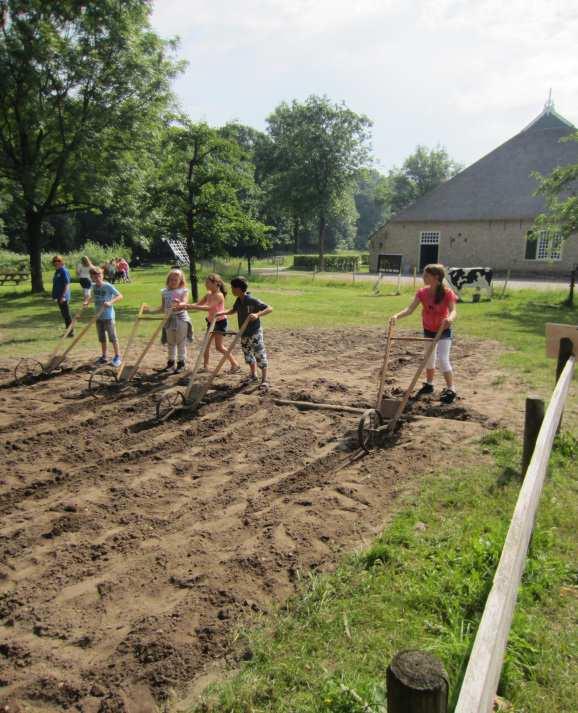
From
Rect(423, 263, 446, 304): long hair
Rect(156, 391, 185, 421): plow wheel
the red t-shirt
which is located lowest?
Rect(156, 391, 185, 421): plow wheel

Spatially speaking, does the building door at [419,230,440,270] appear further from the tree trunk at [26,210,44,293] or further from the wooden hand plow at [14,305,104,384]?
Result: the wooden hand plow at [14,305,104,384]

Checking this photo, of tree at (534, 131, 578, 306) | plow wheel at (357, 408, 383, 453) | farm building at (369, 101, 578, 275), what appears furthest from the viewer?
farm building at (369, 101, 578, 275)

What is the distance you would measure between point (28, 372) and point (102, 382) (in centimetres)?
171

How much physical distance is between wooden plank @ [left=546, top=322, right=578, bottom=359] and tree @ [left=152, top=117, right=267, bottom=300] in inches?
585

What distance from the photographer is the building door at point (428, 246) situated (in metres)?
44.4

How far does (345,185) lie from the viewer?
6019 centimetres

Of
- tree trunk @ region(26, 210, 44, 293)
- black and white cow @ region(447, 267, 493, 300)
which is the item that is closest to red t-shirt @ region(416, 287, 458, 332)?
black and white cow @ region(447, 267, 493, 300)

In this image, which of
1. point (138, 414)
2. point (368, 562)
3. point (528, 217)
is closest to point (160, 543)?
point (368, 562)

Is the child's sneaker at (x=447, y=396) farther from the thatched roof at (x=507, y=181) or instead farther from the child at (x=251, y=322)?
the thatched roof at (x=507, y=181)

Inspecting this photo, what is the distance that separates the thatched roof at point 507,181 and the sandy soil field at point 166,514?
118 ft

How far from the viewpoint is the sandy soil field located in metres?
3.33

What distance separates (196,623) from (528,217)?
136ft

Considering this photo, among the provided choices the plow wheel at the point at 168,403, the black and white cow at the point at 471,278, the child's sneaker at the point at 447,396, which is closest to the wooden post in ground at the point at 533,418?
the child's sneaker at the point at 447,396

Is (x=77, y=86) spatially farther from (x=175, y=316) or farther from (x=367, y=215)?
(x=367, y=215)
